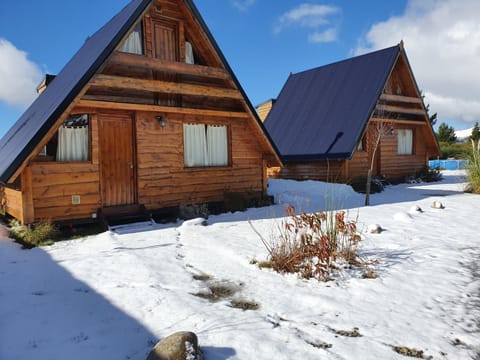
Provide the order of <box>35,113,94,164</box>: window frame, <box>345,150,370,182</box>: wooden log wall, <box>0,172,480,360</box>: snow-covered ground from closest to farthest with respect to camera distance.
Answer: <box>0,172,480,360</box>: snow-covered ground < <box>35,113,94,164</box>: window frame < <box>345,150,370,182</box>: wooden log wall

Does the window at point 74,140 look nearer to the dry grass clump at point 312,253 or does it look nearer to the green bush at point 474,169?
the dry grass clump at point 312,253

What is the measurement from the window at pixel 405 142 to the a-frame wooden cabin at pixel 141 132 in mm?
9275

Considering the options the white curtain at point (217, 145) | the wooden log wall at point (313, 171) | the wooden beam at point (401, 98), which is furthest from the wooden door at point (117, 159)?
the wooden beam at point (401, 98)

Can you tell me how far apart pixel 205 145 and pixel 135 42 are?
3188 millimetres

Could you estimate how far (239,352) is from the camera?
289 centimetres

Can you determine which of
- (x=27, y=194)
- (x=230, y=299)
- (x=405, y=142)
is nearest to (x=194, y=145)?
(x=27, y=194)

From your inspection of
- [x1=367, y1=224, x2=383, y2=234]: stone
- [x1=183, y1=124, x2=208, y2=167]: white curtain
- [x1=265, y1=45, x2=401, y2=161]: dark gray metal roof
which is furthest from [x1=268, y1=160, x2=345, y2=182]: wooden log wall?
[x1=367, y1=224, x2=383, y2=234]: stone

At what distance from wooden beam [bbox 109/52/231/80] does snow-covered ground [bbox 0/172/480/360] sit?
3.99 meters

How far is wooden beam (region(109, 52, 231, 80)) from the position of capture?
7972 millimetres

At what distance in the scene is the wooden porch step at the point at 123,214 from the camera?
8227mm

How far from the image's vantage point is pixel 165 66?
8617 mm

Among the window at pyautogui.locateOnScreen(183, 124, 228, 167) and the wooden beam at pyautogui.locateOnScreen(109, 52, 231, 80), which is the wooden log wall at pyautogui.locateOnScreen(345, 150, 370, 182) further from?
the wooden beam at pyautogui.locateOnScreen(109, 52, 231, 80)

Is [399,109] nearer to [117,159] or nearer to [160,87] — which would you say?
[160,87]

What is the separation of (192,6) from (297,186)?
7732 millimetres
